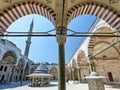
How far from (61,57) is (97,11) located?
119 inches

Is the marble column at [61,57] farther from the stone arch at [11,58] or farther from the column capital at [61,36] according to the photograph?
the stone arch at [11,58]

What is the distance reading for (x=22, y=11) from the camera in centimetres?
555

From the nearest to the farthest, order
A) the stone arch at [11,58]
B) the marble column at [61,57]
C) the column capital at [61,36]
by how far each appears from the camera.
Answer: the marble column at [61,57], the column capital at [61,36], the stone arch at [11,58]

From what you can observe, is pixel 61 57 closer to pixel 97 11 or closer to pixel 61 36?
pixel 61 36

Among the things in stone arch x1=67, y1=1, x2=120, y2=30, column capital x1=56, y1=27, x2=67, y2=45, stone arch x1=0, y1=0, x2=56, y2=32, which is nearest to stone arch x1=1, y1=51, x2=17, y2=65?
stone arch x1=0, y1=0, x2=56, y2=32

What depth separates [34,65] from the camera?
4184 cm

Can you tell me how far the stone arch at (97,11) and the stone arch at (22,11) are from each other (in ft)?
2.87

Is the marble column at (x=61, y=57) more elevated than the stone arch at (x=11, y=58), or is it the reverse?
the stone arch at (x=11, y=58)

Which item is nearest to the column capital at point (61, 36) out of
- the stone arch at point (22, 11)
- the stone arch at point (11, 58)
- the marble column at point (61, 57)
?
the marble column at point (61, 57)

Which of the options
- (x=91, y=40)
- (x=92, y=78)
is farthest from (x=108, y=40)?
(x=92, y=78)

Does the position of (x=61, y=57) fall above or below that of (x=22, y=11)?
below

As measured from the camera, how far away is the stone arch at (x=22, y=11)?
504cm

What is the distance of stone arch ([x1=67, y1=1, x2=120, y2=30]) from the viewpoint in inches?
201

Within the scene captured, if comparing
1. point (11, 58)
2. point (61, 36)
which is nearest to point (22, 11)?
point (61, 36)
